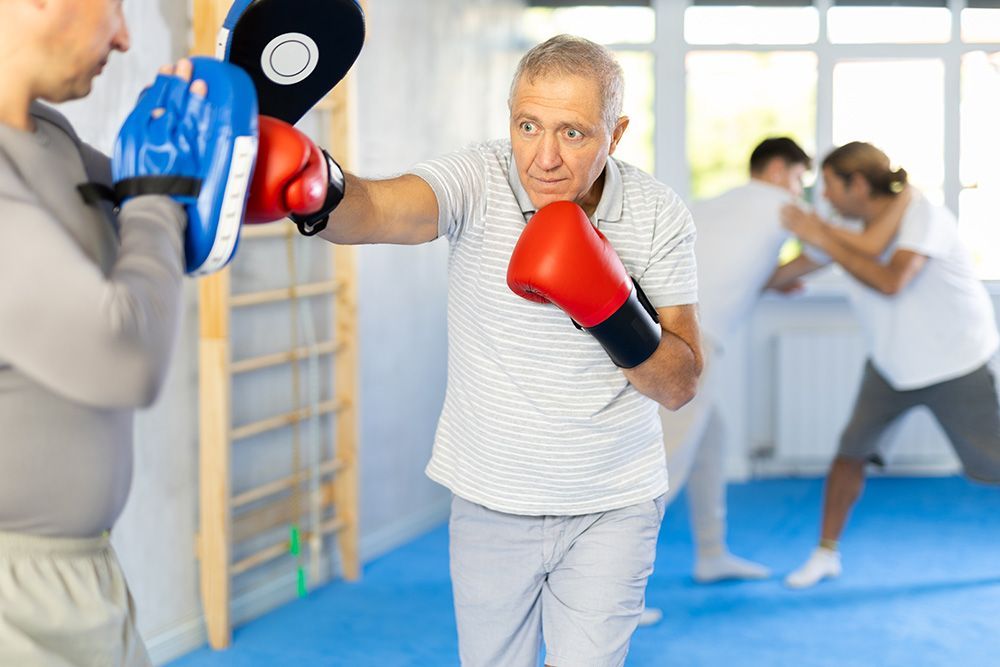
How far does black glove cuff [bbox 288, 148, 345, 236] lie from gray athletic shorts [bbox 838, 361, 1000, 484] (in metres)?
2.95

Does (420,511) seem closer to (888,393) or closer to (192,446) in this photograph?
(192,446)

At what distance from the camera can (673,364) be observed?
202 centimetres

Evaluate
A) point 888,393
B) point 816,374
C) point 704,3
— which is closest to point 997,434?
point 888,393

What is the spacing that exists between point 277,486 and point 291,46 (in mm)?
2412

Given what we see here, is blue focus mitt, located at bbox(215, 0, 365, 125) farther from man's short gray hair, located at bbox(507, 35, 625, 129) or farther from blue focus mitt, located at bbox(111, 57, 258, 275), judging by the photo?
blue focus mitt, located at bbox(111, 57, 258, 275)

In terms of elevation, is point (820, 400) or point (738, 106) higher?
point (738, 106)

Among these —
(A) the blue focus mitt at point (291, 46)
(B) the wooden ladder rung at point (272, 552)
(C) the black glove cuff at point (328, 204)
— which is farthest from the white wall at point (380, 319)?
(C) the black glove cuff at point (328, 204)

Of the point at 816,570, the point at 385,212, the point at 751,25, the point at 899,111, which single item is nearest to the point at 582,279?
the point at 385,212

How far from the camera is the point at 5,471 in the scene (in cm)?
127

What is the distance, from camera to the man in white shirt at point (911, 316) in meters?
4.06

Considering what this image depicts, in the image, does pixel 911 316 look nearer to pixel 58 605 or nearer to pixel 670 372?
pixel 670 372

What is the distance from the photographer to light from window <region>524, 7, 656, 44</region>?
6281 millimetres

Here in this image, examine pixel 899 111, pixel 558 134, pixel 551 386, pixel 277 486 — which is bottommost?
pixel 277 486

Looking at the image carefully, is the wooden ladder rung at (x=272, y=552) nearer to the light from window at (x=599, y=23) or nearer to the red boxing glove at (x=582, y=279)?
the red boxing glove at (x=582, y=279)
